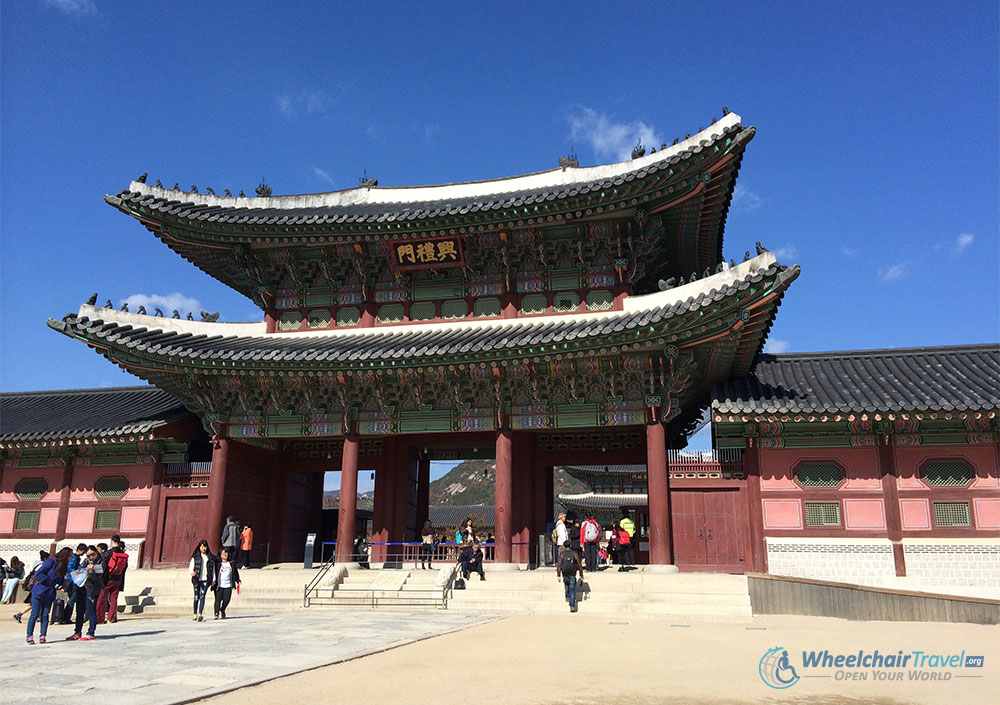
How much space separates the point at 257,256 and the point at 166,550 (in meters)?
9.42

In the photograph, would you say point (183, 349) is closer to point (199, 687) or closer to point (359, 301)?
point (359, 301)

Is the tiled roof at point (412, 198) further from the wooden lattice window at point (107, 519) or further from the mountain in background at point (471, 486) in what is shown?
the mountain in background at point (471, 486)

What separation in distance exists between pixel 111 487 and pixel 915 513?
23.1m

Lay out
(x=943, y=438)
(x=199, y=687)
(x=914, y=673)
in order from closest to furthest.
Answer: (x=199, y=687) < (x=914, y=673) < (x=943, y=438)

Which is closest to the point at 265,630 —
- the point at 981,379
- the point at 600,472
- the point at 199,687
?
the point at 199,687

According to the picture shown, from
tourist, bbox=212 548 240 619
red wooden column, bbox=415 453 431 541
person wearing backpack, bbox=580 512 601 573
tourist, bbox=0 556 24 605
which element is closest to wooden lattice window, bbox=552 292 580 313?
person wearing backpack, bbox=580 512 601 573

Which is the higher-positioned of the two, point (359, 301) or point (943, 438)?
point (359, 301)

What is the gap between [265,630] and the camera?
40.3ft

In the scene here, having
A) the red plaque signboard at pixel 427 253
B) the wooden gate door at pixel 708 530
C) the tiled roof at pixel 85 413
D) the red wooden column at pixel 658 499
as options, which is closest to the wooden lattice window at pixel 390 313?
the red plaque signboard at pixel 427 253

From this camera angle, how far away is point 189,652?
9828 millimetres

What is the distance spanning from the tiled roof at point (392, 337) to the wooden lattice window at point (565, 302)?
0.37m

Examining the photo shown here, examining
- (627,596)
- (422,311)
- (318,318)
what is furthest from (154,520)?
(627,596)

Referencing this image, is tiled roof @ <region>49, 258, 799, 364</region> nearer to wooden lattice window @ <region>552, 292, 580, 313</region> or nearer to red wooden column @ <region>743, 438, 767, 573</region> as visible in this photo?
wooden lattice window @ <region>552, 292, 580, 313</region>

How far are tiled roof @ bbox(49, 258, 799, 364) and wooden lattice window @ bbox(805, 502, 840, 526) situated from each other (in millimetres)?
6084
